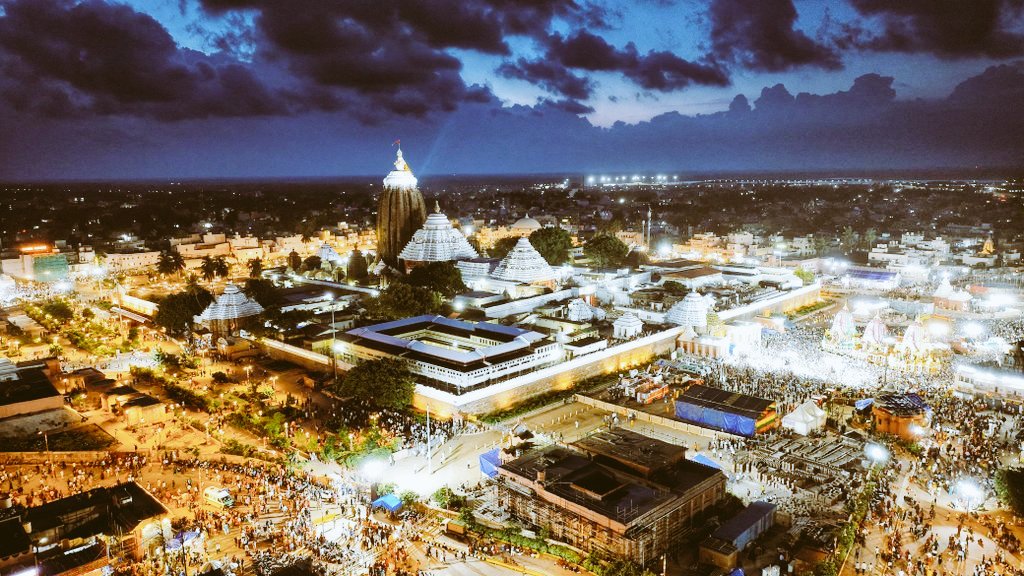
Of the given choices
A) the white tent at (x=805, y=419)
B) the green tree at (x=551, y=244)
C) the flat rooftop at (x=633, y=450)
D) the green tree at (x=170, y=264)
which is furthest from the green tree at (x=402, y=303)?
the green tree at (x=170, y=264)

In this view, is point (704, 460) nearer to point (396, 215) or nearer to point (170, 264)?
point (396, 215)

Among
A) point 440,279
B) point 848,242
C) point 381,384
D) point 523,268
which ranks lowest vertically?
point 848,242

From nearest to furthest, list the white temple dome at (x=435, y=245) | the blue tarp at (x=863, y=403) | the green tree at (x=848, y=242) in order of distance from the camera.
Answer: the blue tarp at (x=863, y=403), the white temple dome at (x=435, y=245), the green tree at (x=848, y=242)

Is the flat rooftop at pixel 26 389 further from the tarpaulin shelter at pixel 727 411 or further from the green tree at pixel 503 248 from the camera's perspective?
the green tree at pixel 503 248

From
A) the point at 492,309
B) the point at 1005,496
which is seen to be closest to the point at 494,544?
the point at 1005,496

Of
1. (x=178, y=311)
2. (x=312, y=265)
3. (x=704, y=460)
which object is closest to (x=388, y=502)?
(x=704, y=460)

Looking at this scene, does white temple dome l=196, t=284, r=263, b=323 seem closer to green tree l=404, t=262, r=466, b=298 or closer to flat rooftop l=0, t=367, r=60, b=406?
flat rooftop l=0, t=367, r=60, b=406

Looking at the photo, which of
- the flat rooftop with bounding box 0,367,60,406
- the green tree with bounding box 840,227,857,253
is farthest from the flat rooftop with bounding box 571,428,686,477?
the green tree with bounding box 840,227,857,253
